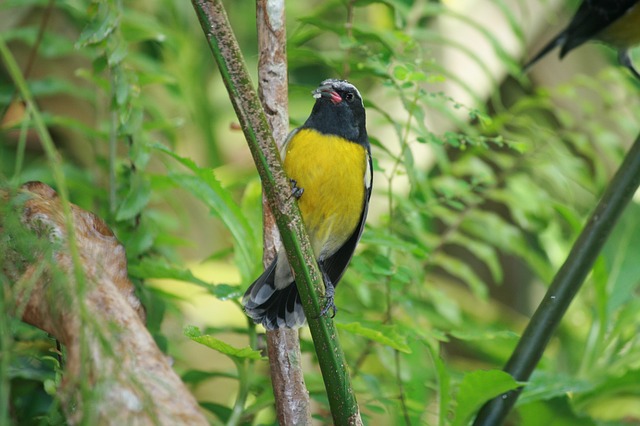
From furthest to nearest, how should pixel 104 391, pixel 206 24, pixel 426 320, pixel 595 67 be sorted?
pixel 595 67 → pixel 426 320 → pixel 206 24 → pixel 104 391

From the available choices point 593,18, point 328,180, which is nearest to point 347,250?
point 328,180

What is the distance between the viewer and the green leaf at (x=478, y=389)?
126cm

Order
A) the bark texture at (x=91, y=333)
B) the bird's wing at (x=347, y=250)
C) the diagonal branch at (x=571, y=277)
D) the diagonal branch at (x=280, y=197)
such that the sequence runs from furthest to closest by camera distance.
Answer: the bird's wing at (x=347, y=250), the diagonal branch at (x=571, y=277), the diagonal branch at (x=280, y=197), the bark texture at (x=91, y=333)

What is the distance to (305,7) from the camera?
391 cm

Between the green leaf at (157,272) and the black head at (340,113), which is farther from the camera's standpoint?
the black head at (340,113)

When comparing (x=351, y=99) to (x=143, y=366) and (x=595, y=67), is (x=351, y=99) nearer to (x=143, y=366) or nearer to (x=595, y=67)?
(x=143, y=366)

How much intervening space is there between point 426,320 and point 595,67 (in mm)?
1528

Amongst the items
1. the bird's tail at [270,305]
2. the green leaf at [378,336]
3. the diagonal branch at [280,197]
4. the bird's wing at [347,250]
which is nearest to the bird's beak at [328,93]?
the bird's wing at [347,250]

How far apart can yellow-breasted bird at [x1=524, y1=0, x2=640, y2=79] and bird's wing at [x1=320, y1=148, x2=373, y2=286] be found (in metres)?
0.83

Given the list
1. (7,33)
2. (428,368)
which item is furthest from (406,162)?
(7,33)

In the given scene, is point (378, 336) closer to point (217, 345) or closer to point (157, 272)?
point (217, 345)

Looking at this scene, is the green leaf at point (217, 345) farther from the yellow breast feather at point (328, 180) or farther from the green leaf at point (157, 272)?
the yellow breast feather at point (328, 180)

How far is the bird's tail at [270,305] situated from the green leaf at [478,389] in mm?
303

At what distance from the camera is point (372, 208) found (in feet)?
8.14
